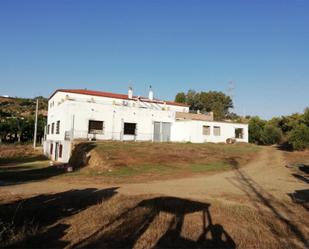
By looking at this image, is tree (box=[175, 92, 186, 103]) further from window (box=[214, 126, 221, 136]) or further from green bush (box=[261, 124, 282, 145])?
window (box=[214, 126, 221, 136])

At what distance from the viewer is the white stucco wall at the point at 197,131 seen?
132 ft

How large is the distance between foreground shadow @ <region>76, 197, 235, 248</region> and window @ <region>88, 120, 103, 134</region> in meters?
25.4

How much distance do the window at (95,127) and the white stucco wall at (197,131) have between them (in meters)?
10.4

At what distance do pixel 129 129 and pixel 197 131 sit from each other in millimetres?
8694

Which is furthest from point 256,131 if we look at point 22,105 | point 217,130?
point 22,105

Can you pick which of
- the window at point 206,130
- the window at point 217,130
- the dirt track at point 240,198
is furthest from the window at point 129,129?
the dirt track at point 240,198

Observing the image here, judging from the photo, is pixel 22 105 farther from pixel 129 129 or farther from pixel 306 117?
pixel 306 117

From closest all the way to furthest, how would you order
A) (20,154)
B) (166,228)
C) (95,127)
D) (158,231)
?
(158,231)
(166,228)
(95,127)
(20,154)

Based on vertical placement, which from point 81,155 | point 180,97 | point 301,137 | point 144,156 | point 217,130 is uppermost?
point 180,97

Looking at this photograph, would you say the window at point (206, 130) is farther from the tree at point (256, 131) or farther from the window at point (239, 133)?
the tree at point (256, 131)

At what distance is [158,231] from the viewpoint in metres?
7.73

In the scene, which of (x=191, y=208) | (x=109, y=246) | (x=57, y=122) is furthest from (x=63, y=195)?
(x=57, y=122)

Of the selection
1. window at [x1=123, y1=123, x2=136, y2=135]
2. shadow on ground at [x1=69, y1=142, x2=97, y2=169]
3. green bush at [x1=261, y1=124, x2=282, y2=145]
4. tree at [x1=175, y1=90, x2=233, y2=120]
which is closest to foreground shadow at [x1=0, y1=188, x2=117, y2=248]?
shadow on ground at [x1=69, y1=142, x2=97, y2=169]

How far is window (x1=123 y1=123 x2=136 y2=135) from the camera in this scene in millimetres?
37438
